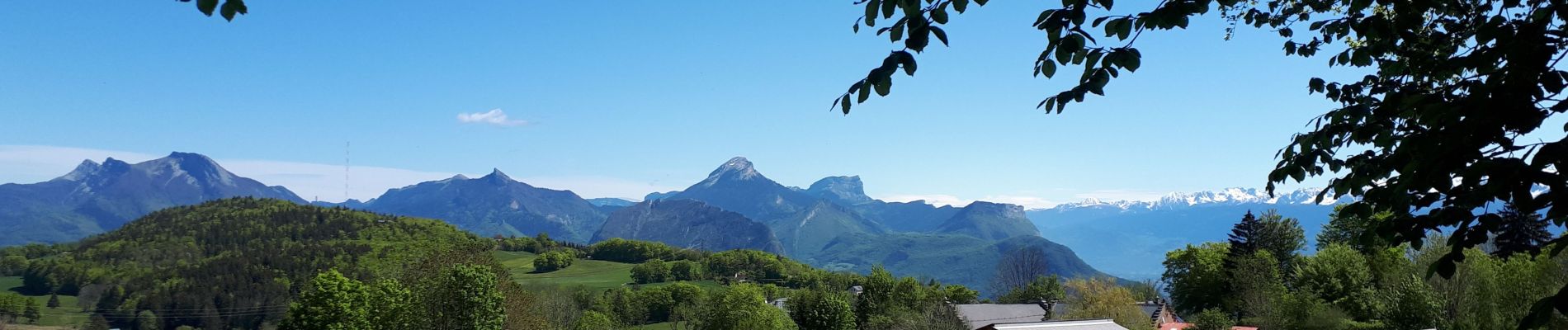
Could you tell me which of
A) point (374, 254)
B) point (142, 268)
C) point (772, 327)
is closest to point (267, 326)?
point (374, 254)

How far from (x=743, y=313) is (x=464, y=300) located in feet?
89.0

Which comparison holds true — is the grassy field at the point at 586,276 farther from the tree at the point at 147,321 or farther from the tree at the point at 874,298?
the tree at the point at 874,298

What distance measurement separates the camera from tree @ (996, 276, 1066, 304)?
9931cm

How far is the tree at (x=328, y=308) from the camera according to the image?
116ft

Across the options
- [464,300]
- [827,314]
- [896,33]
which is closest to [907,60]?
[896,33]

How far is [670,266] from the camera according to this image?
591 feet

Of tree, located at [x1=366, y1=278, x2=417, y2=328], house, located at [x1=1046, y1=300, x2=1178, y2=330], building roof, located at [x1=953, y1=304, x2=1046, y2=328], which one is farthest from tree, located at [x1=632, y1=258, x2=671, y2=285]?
tree, located at [x1=366, y1=278, x2=417, y2=328]

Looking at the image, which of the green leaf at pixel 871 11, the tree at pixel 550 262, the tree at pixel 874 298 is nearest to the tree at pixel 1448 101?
the green leaf at pixel 871 11

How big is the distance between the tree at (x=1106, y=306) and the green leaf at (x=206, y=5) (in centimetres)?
5606

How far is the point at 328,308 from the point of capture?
35.9 meters

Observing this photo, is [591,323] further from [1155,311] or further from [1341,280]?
[1341,280]

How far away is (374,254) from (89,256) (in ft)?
210

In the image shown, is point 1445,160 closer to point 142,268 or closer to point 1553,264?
point 1553,264

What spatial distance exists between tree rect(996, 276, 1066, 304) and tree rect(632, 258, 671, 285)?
8050cm
